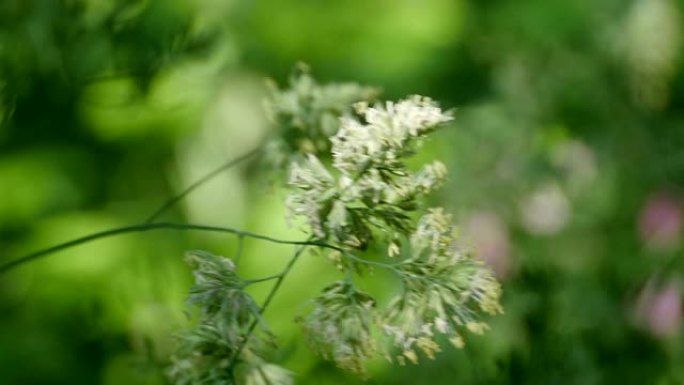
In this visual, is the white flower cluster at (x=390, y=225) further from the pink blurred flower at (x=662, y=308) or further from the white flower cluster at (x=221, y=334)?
the pink blurred flower at (x=662, y=308)

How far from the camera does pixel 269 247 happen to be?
2.40 metres

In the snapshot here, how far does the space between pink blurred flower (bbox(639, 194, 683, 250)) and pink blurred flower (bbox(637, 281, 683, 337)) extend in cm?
16

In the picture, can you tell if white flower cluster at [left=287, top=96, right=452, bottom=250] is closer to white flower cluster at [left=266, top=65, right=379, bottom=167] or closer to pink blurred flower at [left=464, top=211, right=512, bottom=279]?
white flower cluster at [left=266, top=65, right=379, bottom=167]

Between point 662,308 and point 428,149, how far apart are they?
44cm

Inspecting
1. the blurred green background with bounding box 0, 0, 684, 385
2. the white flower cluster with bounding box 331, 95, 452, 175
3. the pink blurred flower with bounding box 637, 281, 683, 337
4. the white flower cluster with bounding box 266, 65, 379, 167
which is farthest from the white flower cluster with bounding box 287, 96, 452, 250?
the pink blurred flower with bounding box 637, 281, 683, 337

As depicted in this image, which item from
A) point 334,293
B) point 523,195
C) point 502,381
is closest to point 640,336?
point 502,381

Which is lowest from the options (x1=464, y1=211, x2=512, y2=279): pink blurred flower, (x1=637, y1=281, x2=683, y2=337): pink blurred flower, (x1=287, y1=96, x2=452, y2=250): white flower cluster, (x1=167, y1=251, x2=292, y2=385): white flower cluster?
(x1=167, y1=251, x2=292, y2=385): white flower cluster

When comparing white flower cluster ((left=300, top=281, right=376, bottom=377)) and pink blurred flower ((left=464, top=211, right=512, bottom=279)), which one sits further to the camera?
pink blurred flower ((left=464, top=211, right=512, bottom=279))

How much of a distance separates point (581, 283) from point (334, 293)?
1065 mm

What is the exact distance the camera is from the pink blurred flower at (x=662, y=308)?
1852 mm

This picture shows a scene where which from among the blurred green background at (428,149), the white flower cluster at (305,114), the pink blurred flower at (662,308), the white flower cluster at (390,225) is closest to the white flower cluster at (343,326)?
the white flower cluster at (390,225)

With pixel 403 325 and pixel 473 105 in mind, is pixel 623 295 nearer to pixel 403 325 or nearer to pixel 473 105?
pixel 473 105

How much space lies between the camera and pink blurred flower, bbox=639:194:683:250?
7.68 ft

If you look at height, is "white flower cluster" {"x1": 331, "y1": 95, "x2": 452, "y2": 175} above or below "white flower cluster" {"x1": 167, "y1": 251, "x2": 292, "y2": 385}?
above
